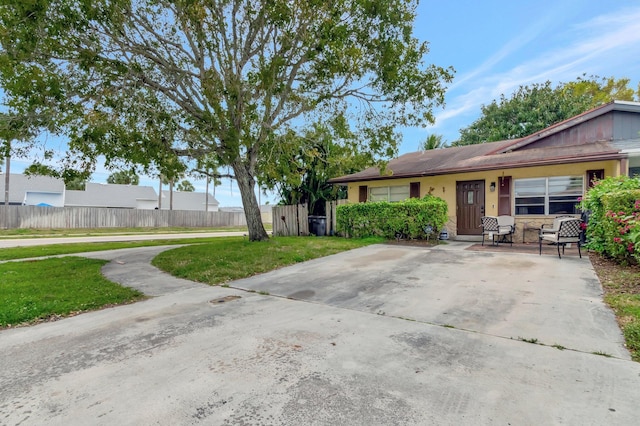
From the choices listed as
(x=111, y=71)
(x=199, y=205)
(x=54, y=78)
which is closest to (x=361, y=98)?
(x=111, y=71)

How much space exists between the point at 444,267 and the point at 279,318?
4195 mm

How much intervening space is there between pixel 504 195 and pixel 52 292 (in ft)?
41.0

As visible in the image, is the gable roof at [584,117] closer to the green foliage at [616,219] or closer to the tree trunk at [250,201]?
the green foliage at [616,219]

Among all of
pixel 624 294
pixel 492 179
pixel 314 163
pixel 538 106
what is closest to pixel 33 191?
pixel 314 163

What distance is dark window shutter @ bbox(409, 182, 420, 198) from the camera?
1348cm

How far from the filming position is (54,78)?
765cm

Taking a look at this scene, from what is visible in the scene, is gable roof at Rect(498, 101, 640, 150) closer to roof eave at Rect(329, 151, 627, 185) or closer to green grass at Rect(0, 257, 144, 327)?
roof eave at Rect(329, 151, 627, 185)

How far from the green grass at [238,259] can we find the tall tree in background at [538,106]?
18.9m

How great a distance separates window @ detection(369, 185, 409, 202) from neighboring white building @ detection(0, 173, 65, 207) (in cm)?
3450

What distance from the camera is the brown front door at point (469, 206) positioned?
1209cm

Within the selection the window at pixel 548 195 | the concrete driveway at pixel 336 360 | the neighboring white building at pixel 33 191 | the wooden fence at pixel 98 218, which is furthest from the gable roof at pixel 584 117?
the neighboring white building at pixel 33 191

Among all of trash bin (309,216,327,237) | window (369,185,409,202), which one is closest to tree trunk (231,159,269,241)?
trash bin (309,216,327,237)

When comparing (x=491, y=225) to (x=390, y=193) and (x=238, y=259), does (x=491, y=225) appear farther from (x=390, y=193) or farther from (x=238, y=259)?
(x=238, y=259)

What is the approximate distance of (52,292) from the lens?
5.50 metres
